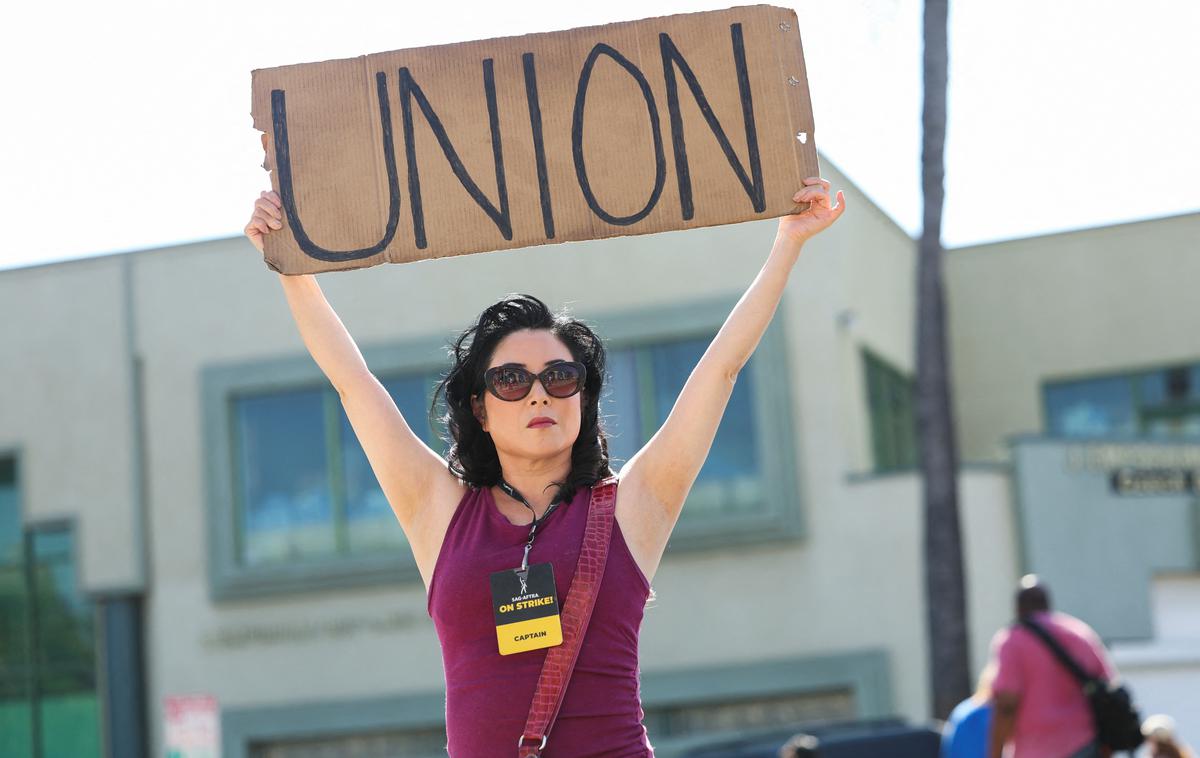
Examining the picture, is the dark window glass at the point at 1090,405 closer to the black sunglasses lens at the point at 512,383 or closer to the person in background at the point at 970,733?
the person in background at the point at 970,733

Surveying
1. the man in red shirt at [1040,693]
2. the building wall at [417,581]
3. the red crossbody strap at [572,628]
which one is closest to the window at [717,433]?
the building wall at [417,581]

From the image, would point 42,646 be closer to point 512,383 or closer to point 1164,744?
point 1164,744

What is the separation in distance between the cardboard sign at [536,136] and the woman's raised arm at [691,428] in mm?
268

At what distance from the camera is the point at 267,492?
20.5 meters

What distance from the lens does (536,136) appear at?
149 inches

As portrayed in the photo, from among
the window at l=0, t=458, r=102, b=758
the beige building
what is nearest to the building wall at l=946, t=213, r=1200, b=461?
the beige building

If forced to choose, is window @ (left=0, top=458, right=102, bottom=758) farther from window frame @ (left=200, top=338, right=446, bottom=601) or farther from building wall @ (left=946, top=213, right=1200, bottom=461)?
building wall @ (left=946, top=213, right=1200, bottom=461)

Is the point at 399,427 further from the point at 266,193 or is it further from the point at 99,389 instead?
the point at 99,389

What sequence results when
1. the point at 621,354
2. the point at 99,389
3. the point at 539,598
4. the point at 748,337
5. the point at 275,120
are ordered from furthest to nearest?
1. the point at 99,389
2. the point at 621,354
3. the point at 275,120
4. the point at 748,337
5. the point at 539,598

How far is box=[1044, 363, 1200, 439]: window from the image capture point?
24281mm

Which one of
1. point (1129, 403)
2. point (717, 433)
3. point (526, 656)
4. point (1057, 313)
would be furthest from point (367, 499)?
point (526, 656)

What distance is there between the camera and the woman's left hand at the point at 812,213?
3.63 meters

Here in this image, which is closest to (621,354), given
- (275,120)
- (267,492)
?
(267,492)

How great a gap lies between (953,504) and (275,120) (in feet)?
41.2
